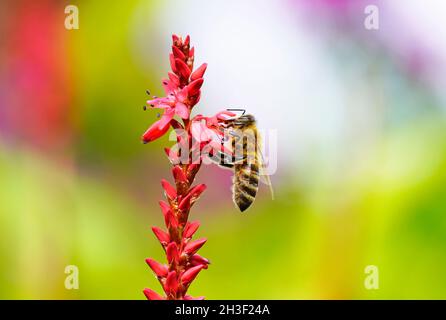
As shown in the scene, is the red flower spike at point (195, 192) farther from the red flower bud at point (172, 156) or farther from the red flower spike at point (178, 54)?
the red flower spike at point (178, 54)

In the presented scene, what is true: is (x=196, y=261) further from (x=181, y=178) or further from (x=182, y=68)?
(x=182, y=68)

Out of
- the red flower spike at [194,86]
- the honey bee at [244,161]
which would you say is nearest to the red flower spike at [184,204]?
the red flower spike at [194,86]

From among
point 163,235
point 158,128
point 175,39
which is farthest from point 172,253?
point 175,39

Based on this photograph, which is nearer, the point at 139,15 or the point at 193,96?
the point at 193,96

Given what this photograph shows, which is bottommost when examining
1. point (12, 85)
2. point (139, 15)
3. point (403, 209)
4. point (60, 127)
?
point (403, 209)

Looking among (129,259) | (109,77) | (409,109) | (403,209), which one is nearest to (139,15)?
(109,77)

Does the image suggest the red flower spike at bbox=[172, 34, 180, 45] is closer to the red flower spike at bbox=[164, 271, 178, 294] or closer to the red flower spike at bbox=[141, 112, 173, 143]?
the red flower spike at bbox=[141, 112, 173, 143]

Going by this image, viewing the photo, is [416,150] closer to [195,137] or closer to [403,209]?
[403,209]
